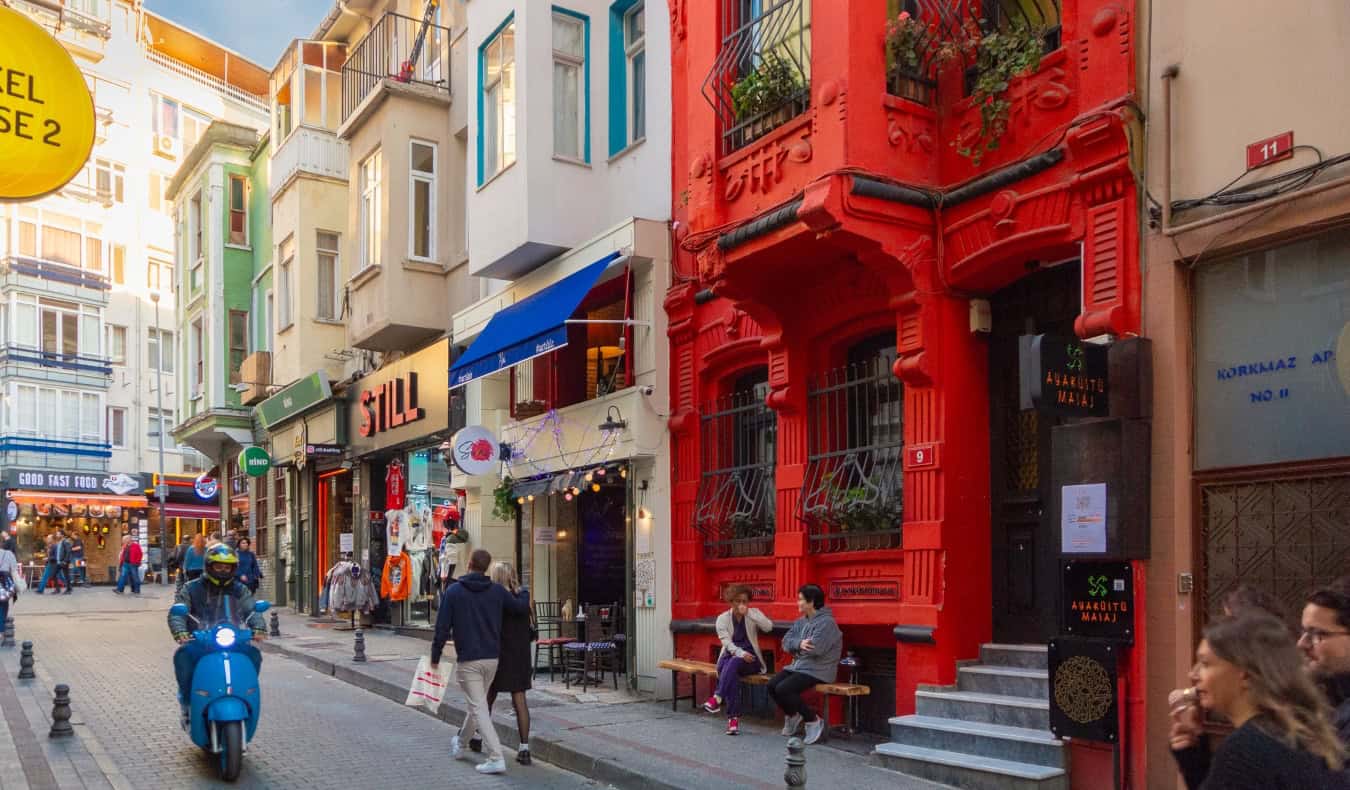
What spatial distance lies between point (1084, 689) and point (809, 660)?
2.75 metres

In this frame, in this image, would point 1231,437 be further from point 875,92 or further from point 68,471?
point 68,471

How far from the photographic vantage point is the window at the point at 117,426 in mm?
50344

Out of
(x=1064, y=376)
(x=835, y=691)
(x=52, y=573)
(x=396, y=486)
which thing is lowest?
(x=52, y=573)

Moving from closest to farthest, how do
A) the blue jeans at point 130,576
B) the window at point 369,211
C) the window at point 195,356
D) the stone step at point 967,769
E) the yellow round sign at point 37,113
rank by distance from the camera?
1. the yellow round sign at point 37,113
2. the stone step at point 967,769
3. the window at point 369,211
4. the window at point 195,356
5. the blue jeans at point 130,576

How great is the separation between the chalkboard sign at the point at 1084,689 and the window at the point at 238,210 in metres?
27.9

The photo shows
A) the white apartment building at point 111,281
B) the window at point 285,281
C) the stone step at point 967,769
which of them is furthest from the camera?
the white apartment building at point 111,281

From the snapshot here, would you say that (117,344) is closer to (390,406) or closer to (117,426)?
(117,426)

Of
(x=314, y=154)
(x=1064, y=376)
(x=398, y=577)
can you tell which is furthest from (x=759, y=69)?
(x=314, y=154)

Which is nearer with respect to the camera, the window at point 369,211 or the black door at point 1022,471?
the black door at point 1022,471

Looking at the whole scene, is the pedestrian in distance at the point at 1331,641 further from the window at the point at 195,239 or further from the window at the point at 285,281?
the window at the point at 195,239

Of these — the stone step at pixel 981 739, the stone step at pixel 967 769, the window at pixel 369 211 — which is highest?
the window at pixel 369 211

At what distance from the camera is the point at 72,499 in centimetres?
4738

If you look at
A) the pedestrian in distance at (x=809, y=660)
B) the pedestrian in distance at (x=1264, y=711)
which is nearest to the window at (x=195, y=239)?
the pedestrian in distance at (x=809, y=660)

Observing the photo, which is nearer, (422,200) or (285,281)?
(422,200)
